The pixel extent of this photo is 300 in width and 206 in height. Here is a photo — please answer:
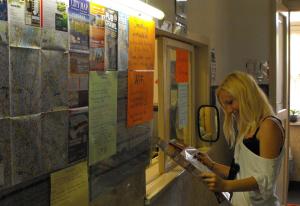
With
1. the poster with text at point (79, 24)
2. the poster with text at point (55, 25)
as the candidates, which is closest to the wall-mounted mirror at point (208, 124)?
the poster with text at point (79, 24)

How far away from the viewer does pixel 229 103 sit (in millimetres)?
1899

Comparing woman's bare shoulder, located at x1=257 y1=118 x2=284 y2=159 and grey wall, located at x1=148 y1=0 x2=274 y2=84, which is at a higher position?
grey wall, located at x1=148 y1=0 x2=274 y2=84

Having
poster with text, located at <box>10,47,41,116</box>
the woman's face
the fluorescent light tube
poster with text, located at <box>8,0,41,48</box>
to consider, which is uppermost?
the fluorescent light tube

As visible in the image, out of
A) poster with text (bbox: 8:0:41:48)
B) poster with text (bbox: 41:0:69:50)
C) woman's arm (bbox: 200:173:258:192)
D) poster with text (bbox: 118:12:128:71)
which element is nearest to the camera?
poster with text (bbox: 8:0:41:48)

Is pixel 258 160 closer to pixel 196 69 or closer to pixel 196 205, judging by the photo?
pixel 196 205

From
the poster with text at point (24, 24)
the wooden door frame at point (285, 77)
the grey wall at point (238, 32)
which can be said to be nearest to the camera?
the poster with text at point (24, 24)

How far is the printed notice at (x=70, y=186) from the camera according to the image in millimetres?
1158

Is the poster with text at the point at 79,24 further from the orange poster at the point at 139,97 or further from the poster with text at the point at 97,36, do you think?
the orange poster at the point at 139,97

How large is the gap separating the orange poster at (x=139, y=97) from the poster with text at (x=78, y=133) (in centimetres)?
37

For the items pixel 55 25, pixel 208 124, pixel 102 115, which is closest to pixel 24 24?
pixel 55 25

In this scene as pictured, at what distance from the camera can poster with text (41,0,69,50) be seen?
42.6 inches

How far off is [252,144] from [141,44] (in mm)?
641

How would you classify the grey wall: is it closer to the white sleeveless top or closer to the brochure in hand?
the white sleeveless top

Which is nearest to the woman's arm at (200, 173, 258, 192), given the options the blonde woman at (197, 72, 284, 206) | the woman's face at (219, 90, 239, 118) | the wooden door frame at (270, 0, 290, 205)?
the blonde woman at (197, 72, 284, 206)
